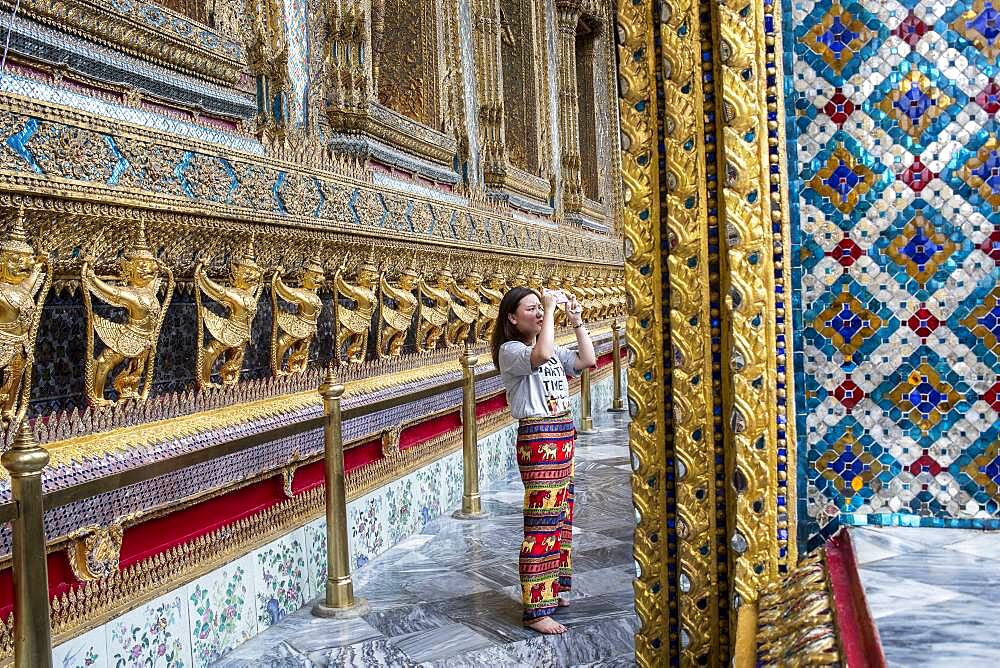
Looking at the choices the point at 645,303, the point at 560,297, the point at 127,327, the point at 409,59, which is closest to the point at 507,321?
the point at 560,297

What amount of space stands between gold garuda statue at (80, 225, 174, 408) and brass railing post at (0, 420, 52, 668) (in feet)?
3.00

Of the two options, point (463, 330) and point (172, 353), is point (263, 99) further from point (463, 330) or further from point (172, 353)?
point (463, 330)

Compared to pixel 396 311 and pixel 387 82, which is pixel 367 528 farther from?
pixel 387 82

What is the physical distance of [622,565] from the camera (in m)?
4.80

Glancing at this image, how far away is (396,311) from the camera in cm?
575

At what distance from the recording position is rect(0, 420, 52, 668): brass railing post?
2.27m

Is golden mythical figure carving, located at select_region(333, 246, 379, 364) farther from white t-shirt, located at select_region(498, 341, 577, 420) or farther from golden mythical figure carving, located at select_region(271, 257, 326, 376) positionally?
white t-shirt, located at select_region(498, 341, 577, 420)

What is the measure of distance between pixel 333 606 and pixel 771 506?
3.11 m

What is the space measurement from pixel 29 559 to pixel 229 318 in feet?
5.92

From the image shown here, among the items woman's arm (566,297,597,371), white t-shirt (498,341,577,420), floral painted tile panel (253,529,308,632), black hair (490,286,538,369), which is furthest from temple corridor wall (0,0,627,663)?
woman's arm (566,297,597,371)

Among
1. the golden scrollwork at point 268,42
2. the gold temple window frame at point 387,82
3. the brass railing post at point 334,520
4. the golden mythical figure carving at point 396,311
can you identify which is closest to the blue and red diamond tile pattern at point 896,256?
the brass railing post at point 334,520

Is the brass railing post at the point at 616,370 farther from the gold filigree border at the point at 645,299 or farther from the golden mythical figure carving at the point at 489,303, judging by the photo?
the gold filigree border at the point at 645,299

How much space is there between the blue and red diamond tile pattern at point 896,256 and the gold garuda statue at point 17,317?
97.0 inches

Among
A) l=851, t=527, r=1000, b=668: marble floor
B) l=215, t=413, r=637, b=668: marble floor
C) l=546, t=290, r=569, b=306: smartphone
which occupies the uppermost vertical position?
l=546, t=290, r=569, b=306: smartphone
